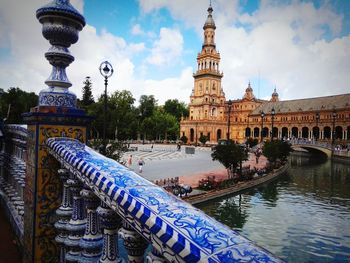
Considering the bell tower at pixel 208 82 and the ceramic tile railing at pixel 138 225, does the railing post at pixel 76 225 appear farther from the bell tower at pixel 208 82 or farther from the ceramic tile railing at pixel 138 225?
the bell tower at pixel 208 82

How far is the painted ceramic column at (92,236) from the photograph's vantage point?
2029 millimetres

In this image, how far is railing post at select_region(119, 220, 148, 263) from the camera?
1.54 metres

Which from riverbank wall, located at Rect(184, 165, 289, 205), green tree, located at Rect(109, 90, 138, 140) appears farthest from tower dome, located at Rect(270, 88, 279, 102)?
riverbank wall, located at Rect(184, 165, 289, 205)

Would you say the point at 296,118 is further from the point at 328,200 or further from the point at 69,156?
the point at 69,156

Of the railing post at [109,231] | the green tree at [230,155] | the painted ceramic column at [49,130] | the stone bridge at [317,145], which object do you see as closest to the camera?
the railing post at [109,231]

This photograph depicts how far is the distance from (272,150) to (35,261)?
31.6 metres

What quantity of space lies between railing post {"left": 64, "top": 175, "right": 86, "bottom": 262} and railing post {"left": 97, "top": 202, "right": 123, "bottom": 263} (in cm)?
52

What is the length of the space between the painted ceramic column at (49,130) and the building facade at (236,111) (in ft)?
229

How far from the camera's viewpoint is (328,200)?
18.2 meters

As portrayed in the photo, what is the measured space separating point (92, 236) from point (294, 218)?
14236mm

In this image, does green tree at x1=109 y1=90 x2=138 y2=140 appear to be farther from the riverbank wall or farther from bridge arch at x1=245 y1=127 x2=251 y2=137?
the riverbank wall

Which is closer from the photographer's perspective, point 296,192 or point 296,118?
point 296,192

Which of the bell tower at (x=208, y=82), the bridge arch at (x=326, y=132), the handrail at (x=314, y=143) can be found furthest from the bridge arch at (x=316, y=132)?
the bell tower at (x=208, y=82)

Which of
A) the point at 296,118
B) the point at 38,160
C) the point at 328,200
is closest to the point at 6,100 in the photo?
the point at 328,200
